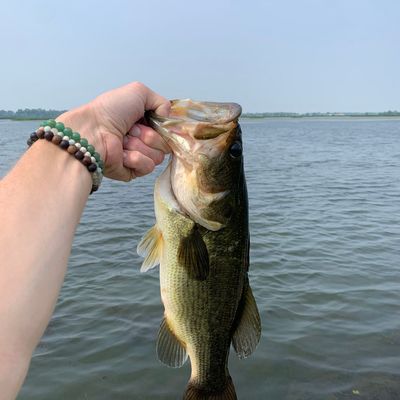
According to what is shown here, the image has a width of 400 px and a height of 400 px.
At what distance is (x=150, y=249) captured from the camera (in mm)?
2854

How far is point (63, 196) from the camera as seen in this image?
1.88 metres

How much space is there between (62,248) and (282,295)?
6.46 m

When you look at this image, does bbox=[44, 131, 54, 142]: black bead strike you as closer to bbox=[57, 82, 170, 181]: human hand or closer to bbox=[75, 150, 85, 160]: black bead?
bbox=[75, 150, 85, 160]: black bead

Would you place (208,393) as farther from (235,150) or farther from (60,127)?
(60,127)

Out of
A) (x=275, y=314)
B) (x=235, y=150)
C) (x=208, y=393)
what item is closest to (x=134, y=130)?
(x=235, y=150)

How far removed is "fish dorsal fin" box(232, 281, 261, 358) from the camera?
287 cm

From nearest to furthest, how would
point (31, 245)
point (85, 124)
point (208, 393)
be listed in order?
A: point (31, 245)
point (85, 124)
point (208, 393)

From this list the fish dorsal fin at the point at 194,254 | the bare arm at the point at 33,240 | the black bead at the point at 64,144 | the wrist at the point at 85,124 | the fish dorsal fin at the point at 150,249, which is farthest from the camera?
the fish dorsal fin at the point at 150,249

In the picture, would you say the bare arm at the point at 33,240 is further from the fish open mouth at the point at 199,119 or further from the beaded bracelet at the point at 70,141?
the fish open mouth at the point at 199,119

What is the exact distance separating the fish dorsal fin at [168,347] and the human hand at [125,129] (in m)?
0.97

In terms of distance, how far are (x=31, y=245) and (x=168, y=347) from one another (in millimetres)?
1524

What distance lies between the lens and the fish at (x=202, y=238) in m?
2.57

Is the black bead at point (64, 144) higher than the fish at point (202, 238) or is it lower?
higher

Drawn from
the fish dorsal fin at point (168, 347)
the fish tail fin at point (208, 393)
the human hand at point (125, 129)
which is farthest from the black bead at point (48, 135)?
the fish tail fin at point (208, 393)
